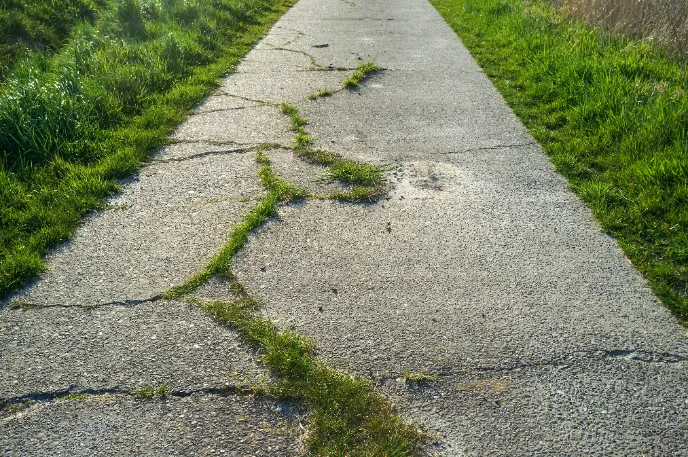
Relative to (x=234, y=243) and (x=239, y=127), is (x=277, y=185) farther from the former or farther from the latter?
(x=239, y=127)

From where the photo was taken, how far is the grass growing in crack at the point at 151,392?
9.06ft

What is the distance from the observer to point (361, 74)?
Answer: 7707 mm

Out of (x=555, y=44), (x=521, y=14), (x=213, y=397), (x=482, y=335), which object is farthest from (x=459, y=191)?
(x=521, y=14)

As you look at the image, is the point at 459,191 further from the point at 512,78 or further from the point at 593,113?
the point at 512,78

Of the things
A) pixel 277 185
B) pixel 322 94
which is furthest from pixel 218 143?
pixel 322 94

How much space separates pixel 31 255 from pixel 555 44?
6.87m

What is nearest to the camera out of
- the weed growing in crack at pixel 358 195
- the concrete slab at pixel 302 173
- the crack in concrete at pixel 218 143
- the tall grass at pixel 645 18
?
the weed growing in crack at pixel 358 195

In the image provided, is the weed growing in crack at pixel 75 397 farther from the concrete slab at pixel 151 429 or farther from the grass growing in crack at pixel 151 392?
the grass growing in crack at pixel 151 392

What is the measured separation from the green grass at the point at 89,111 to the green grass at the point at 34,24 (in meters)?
0.35

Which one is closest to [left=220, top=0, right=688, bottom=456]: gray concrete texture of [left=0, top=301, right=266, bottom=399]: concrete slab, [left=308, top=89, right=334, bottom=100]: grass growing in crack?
[left=0, top=301, right=266, bottom=399]: concrete slab

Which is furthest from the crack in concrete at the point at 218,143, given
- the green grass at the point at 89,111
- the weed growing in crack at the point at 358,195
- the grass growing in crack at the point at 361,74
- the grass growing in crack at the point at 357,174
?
the grass growing in crack at the point at 361,74

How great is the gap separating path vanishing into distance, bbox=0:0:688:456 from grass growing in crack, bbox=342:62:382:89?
1880 millimetres

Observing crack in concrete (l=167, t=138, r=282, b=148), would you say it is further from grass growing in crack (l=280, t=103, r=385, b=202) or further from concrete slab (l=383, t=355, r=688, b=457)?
concrete slab (l=383, t=355, r=688, b=457)

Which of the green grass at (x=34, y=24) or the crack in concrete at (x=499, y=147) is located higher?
the green grass at (x=34, y=24)
